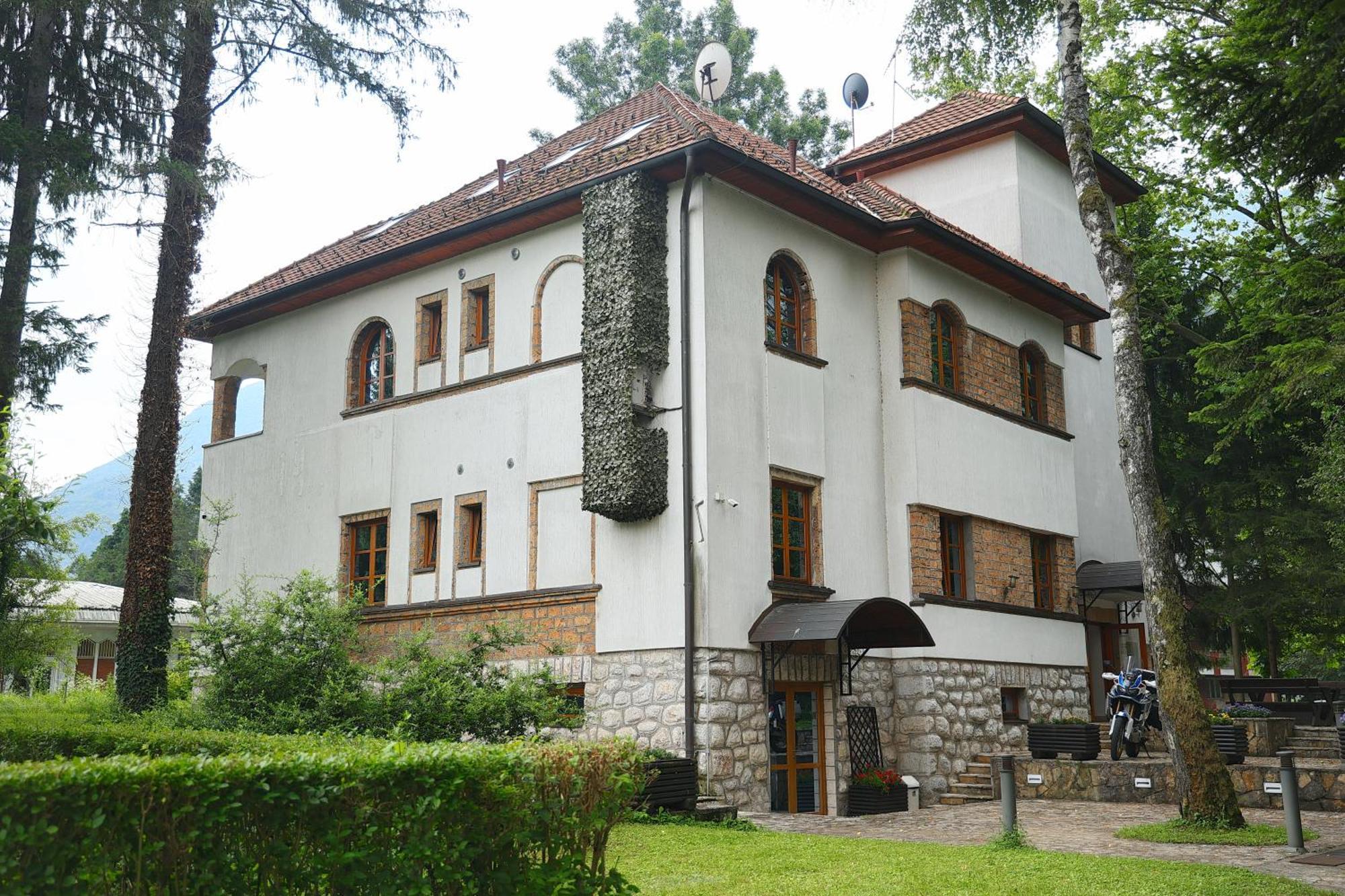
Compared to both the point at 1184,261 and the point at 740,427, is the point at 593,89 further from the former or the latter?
the point at 740,427

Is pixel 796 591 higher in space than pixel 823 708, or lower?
higher

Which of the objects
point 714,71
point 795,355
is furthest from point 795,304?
point 714,71

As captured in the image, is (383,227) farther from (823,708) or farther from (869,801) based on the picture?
(869,801)

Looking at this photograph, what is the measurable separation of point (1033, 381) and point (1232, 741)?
24.7ft

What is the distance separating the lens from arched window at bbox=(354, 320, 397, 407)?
19609 millimetres

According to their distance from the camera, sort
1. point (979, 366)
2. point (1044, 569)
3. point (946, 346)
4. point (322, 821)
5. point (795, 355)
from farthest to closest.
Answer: point (1044, 569)
point (979, 366)
point (946, 346)
point (795, 355)
point (322, 821)

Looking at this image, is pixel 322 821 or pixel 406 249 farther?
pixel 406 249

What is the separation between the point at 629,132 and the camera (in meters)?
19.0

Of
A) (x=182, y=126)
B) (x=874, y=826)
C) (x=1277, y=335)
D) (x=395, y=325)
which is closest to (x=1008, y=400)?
(x=1277, y=335)

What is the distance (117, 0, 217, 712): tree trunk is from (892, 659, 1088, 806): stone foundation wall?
10.1m

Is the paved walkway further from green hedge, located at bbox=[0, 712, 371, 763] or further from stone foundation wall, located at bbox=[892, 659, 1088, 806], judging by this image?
green hedge, located at bbox=[0, 712, 371, 763]

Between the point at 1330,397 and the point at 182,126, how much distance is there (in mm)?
15742

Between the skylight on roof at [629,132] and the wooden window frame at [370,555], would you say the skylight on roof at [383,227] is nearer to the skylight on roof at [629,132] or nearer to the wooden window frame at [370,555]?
the skylight on roof at [629,132]

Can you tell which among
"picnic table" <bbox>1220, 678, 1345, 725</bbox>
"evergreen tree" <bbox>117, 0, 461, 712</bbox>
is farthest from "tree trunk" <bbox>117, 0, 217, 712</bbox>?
"picnic table" <bbox>1220, 678, 1345, 725</bbox>
